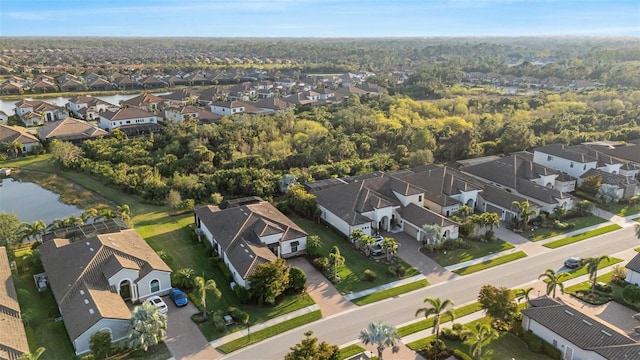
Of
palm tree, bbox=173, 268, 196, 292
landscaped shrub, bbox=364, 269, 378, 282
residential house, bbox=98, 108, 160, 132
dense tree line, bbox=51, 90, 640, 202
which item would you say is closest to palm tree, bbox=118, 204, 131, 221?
dense tree line, bbox=51, 90, 640, 202

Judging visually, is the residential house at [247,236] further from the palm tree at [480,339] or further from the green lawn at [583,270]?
the green lawn at [583,270]

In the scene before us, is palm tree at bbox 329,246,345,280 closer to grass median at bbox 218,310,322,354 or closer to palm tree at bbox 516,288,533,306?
grass median at bbox 218,310,322,354

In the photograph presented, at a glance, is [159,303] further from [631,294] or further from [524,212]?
[524,212]

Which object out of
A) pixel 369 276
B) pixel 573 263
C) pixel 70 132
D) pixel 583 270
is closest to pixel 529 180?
pixel 573 263

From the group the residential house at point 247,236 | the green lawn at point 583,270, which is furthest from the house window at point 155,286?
the green lawn at point 583,270

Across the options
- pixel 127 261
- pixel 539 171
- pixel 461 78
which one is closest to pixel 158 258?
pixel 127 261

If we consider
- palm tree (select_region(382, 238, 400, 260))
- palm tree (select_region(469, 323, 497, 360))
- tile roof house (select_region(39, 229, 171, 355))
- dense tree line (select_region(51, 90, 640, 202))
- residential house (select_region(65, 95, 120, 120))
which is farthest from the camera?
residential house (select_region(65, 95, 120, 120))

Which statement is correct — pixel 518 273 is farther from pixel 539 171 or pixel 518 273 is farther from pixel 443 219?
pixel 539 171
